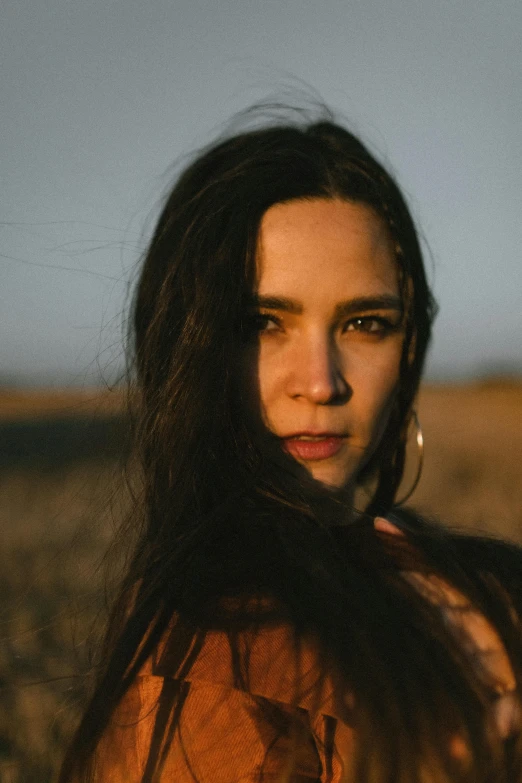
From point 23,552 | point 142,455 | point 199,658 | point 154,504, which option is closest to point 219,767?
point 199,658

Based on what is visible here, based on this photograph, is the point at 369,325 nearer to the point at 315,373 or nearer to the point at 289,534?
the point at 315,373

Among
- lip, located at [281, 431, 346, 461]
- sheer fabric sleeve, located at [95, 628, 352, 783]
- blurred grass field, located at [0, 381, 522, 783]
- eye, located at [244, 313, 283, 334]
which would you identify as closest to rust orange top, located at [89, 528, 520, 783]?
sheer fabric sleeve, located at [95, 628, 352, 783]

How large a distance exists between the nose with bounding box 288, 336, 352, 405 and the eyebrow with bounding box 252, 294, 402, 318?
0.08 metres

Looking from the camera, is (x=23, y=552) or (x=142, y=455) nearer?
(x=142, y=455)

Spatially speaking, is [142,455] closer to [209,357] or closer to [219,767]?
[209,357]

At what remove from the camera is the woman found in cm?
123

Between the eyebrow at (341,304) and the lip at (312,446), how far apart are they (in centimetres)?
28

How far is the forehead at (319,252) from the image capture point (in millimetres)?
1784

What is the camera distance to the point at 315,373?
1759 mm

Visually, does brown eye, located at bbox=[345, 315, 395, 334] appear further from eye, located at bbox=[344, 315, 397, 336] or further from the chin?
the chin

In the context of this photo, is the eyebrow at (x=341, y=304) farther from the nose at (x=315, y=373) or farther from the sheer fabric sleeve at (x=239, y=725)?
the sheer fabric sleeve at (x=239, y=725)

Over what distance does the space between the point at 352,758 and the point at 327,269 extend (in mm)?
1039

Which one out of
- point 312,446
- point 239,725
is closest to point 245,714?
point 239,725

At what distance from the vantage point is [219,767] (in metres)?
1.21
